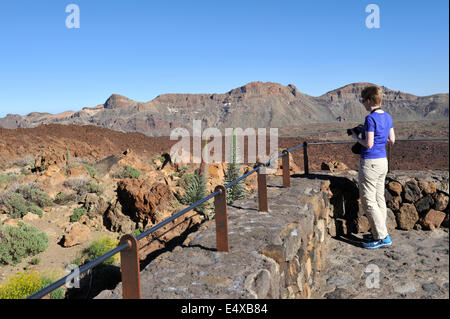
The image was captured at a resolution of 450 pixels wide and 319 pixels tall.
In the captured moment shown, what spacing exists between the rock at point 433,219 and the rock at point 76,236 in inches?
278

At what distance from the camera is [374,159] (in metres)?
3.70

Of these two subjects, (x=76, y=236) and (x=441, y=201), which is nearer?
(x=441, y=201)

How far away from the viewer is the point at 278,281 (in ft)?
8.23

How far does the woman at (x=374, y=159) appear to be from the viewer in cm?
352

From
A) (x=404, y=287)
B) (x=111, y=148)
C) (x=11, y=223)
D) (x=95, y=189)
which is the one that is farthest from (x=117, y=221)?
(x=111, y=148)

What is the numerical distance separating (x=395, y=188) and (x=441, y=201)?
62 centimetres

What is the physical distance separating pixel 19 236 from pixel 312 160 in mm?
17748

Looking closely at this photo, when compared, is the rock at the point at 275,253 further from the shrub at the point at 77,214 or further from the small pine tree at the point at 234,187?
the shrub at the point at 77,214

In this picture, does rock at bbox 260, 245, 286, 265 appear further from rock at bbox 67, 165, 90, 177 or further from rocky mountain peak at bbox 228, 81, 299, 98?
rocky mountain peak at bbox 228, 81, 299, 98

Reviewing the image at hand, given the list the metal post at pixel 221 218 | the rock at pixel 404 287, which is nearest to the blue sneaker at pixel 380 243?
the rock at pixel 404 287

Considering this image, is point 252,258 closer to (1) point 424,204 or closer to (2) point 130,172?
A: (1) point 424,204
